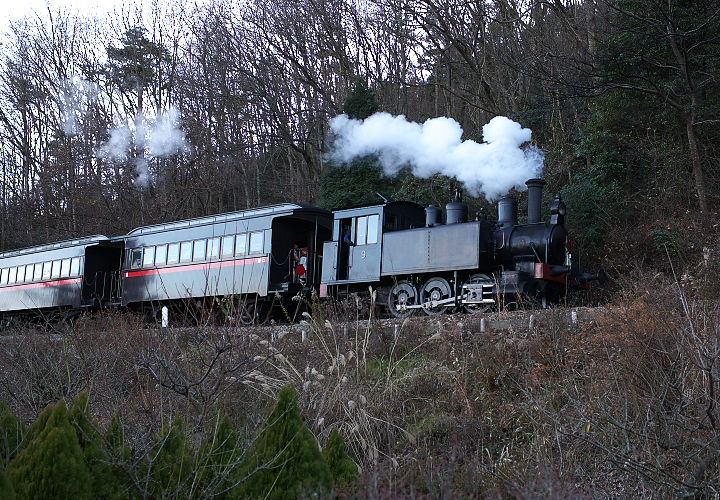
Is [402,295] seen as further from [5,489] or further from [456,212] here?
[5,489]

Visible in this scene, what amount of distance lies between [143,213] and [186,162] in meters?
2.71

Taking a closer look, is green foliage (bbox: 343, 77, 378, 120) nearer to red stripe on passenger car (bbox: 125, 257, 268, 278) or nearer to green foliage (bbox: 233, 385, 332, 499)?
red stripe on passenger car (bbox: 125, 257, 268, 278)

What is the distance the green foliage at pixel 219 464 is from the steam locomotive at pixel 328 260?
5.59 m

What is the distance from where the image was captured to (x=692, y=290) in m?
10.9

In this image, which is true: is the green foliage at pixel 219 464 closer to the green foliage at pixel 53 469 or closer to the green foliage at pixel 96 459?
the green foliage at pixel 96 459

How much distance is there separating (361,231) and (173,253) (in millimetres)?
5944

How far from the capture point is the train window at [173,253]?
1880 centimetres

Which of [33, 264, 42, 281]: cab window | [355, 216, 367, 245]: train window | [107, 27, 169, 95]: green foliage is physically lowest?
[33, 264, 42, 281]: cab window

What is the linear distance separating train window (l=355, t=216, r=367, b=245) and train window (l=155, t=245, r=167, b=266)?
6177 mm

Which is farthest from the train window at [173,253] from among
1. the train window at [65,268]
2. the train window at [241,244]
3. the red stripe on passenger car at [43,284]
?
the train window at [65,268]

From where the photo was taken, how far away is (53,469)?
3.89m

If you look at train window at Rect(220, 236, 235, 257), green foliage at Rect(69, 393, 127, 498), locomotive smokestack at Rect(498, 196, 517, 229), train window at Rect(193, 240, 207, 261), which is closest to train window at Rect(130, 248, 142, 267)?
train window at Rect(193, 240, 207, 261)

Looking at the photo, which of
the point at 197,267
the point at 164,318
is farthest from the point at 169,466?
the point at 197,267

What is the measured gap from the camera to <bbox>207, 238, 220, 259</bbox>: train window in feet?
58.3
